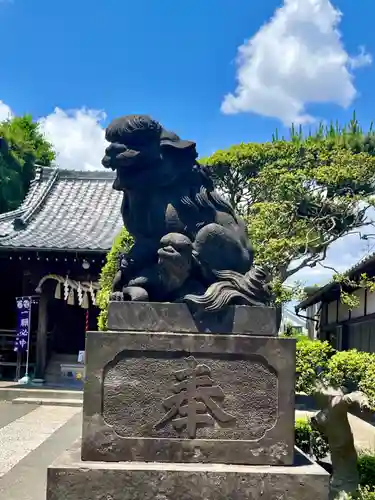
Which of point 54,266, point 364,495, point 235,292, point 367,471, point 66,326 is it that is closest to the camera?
point 235,292

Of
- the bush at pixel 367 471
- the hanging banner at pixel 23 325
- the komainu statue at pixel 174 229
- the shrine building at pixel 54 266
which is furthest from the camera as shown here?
the hanging banner at pixel 23 325

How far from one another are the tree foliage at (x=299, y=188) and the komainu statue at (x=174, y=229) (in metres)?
8.02

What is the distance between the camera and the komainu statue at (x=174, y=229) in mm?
4211

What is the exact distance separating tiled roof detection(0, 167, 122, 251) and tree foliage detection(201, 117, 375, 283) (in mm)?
3776

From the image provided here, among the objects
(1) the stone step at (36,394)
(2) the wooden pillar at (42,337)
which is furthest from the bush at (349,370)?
(2) the wooden pillar at (42,337)

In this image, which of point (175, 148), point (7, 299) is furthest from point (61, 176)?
point (175, 148)

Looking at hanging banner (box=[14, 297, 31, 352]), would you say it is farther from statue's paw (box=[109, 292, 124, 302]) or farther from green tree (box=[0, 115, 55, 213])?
statue's paw (box=[109, 292, 124, 302])

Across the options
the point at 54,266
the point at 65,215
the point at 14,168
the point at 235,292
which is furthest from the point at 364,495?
the point at 14,168

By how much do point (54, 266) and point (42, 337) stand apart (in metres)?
2.02

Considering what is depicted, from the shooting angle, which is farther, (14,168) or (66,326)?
(14,168)

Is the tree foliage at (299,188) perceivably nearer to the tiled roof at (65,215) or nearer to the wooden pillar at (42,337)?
the tiled roof at (65,215)

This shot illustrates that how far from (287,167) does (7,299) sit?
9386 millimetres

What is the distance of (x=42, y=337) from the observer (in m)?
15.9

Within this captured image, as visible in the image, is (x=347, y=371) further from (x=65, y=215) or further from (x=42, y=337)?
(x=65, y=215)
